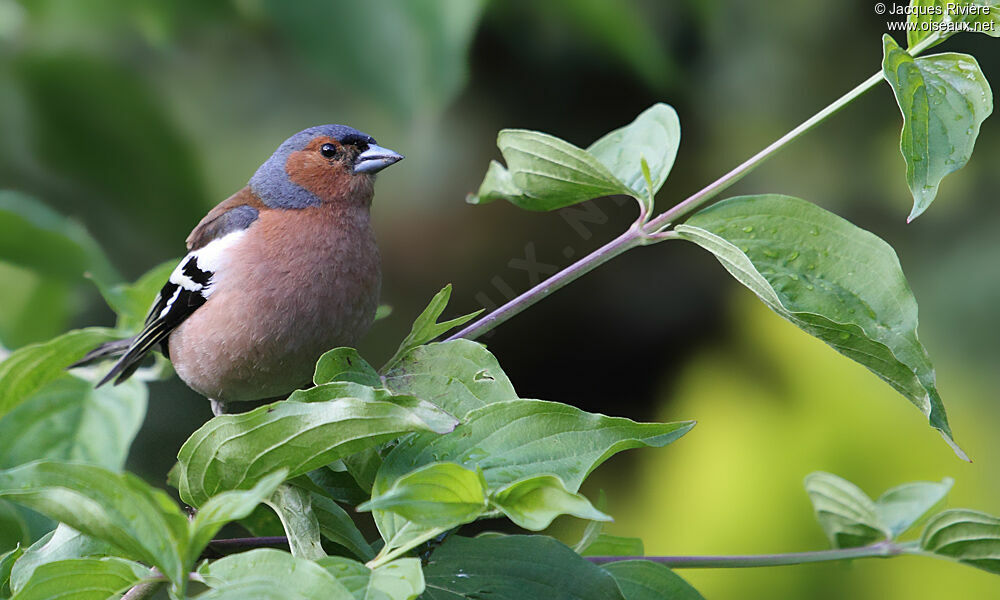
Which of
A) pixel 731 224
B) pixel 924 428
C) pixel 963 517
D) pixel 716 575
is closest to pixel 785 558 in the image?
pixel 963 517

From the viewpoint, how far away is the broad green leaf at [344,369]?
2.92ft

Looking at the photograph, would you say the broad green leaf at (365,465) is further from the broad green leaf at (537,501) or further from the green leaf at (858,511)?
the green leaf at (858,511)

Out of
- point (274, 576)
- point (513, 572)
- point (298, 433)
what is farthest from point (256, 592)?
point (513, 572)

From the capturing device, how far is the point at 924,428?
2.41m

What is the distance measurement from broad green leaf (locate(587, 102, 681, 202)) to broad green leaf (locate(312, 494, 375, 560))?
0.46 meters

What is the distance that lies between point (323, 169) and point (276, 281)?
0.25m

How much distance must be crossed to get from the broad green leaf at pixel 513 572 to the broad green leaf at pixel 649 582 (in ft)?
0.37

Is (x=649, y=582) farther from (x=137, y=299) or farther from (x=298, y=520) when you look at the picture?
(x=137, y=299)

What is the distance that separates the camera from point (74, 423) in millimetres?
1352

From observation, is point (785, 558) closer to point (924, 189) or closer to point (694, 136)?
point (924, 189)

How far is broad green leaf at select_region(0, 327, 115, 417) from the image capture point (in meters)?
1.20

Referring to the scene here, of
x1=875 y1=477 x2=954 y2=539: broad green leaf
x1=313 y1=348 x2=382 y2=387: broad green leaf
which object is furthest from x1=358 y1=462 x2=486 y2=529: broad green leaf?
x1=875 y1=477 x2=954 y2=539: broad green leaf


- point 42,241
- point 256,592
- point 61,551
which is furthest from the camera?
point 42,241

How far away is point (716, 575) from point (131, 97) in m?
1.76
